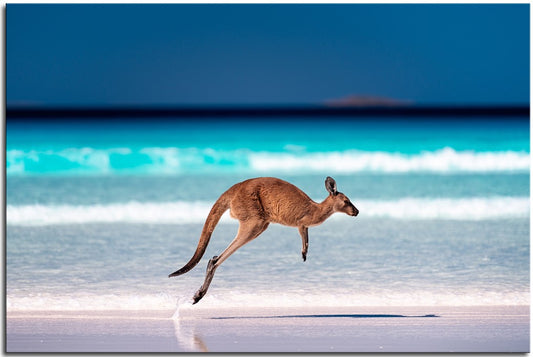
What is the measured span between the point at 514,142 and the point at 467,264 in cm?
521

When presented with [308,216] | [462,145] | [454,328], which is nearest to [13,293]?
[308,216]

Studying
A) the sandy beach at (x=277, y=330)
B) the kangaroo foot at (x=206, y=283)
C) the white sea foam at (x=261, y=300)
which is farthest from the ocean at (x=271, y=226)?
the kangaroo foot at (x=206, y=283)

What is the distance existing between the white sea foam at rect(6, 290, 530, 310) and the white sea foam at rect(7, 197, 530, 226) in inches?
67.5

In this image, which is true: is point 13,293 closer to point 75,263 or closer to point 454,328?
point 75,263

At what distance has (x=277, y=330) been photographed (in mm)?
3852

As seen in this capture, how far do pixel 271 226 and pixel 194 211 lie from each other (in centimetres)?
66

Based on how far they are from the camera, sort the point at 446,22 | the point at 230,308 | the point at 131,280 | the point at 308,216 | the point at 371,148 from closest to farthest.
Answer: the point at 308,216
the point at 230,308
the point at 131,280
the point at 446,22
the point at 371,148

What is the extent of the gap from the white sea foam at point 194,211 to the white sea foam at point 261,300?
1715 mm

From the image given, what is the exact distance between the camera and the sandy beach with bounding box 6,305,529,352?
3.71 m

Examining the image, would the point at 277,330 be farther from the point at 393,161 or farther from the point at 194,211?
the point at 393,161

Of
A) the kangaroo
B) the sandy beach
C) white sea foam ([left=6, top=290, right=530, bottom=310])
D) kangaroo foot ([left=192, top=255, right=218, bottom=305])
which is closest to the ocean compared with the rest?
white sea foam ([left=6, top=290, right=530, bottom=310])

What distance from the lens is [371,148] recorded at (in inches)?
383

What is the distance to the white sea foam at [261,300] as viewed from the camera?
13.8 ft

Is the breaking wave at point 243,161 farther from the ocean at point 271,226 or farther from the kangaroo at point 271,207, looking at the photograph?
the kangaroo at point 271,207
